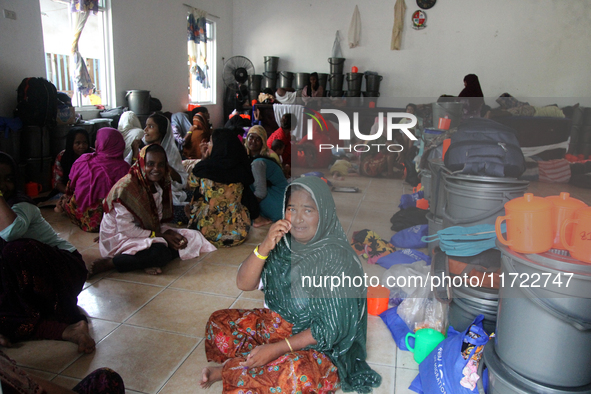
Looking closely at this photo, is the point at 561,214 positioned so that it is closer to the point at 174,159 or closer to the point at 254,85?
the point at 174,159

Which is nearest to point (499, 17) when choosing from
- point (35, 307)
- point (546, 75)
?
point (546, 75)

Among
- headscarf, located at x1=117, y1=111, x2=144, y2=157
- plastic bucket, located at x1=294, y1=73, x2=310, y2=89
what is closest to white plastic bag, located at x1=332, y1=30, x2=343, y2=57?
plastic bucket, located at x1=294, y1=73, x2=310, y2=89

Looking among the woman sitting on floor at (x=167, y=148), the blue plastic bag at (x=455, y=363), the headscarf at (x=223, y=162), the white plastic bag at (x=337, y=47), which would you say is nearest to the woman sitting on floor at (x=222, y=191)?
the headscarf at (x=223, y=162)

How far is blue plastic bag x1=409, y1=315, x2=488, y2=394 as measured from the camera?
1.50m

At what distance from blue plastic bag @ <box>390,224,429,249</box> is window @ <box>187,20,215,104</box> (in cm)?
618

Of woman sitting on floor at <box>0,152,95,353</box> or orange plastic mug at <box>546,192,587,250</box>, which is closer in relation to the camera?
orange plastic mug at <box>546,192,587,250</box>

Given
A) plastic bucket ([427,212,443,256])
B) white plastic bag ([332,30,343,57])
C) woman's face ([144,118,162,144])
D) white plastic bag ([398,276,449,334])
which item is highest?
white plastic bag ([332,30,343,57])

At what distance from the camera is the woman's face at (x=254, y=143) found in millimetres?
3840

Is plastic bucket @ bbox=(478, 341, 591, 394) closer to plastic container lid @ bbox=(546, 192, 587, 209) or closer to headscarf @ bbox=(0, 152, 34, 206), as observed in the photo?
plastic container lid @ bbox=(546, 192, 587, 209)

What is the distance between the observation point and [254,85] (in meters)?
8.66

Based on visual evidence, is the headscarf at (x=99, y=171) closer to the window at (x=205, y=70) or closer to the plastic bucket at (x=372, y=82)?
the window at (x=205, y=70)

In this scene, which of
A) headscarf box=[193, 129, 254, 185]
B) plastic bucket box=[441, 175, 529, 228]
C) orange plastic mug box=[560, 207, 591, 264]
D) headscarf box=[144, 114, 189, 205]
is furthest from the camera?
headscarf box=[144, 114, 189, 205]

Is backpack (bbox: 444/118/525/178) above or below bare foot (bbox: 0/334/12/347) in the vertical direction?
above

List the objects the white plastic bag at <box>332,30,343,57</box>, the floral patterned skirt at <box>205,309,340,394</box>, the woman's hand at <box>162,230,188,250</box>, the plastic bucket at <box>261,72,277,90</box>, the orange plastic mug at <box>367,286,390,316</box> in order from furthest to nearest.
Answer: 1. the plastic bucket at <box>261,72,277,90</box>
2. the white plastic bag at <box>332,30,343,57</box>
3. the woman's hand at <box>162,230,188,250</box>
4. the orange plastic mug at <box>367,286,390,316</box>
5. the floral patterned skirt at <box>205,309,340,394</box>
